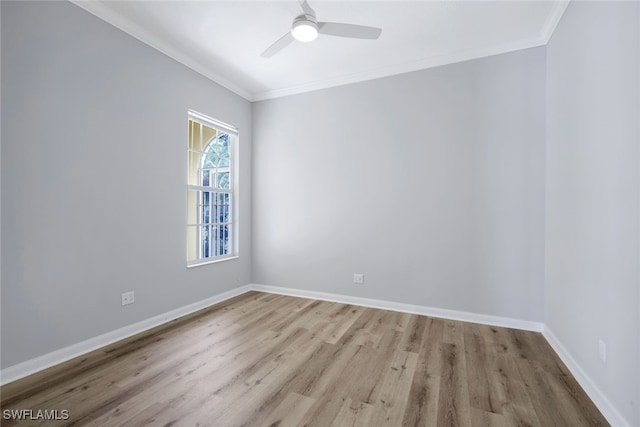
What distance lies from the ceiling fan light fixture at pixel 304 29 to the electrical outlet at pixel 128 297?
269 cm

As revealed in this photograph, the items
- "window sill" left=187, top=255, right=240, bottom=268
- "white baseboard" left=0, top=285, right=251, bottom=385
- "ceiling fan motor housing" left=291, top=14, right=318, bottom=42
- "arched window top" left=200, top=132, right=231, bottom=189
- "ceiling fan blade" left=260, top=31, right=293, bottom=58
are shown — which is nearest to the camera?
"white baseboard" left=0, top=285, right=251, bottom=385

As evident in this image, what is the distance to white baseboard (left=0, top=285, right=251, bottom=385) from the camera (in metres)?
1.90

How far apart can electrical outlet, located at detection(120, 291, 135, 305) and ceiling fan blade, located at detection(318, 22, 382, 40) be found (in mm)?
2836

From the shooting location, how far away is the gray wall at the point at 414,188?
9.26 ft

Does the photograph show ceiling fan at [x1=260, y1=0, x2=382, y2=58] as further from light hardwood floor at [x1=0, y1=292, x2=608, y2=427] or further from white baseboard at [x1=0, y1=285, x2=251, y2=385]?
white baseboard at [x1=0, y1=285, x2=251, y2=385]

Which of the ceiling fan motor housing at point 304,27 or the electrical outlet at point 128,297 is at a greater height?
the ceiling fan motor housing at point 304,27

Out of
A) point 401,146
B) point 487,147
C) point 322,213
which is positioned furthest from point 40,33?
point 487,147

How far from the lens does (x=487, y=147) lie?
9.66 feet

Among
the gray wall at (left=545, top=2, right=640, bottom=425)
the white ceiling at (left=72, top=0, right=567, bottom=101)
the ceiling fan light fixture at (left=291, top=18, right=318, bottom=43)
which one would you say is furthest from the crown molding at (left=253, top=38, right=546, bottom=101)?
the ceiling fan light fixture at (left=291, top=18, right=318, bottom=43)

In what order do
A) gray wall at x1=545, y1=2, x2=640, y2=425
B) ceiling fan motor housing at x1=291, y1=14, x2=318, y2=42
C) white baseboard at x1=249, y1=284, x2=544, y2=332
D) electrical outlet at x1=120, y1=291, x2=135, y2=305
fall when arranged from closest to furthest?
gray wall at x1=545, y1=2, x2=640, y2=425 → ceiling fan motor housing at x1=291, y1=14, x2=318, y2=42 → electrical outlet at x1=120, y1=291, x2=135, y2=305 → white baseboard at x1=249, y1=284, x2=544, y2=332

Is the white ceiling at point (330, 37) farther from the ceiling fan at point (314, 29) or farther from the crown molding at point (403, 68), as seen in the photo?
the ceiling fan at point (314, 29)

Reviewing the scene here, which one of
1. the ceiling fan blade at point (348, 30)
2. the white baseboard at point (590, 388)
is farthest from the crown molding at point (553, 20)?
the white baseboard at point (590, 388)

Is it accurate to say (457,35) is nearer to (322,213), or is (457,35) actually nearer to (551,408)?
(322,213)

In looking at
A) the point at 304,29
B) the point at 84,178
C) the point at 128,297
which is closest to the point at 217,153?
the point at 84,178
